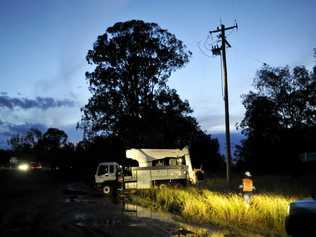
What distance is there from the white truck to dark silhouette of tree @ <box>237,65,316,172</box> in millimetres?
17328

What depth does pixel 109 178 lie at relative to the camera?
104ft

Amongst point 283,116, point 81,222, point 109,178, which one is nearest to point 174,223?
point 81,222

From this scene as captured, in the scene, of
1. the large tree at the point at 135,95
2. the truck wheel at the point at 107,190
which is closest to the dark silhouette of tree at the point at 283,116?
the large tree at the point at 135,95

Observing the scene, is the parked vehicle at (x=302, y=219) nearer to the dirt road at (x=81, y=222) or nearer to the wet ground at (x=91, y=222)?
the wet ground at (x=91, y=222)

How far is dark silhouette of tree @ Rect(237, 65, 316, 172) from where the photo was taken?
46906mm

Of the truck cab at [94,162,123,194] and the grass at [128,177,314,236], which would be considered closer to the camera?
the grass at [128,177,314,236]

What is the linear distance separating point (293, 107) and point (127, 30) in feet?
61.8

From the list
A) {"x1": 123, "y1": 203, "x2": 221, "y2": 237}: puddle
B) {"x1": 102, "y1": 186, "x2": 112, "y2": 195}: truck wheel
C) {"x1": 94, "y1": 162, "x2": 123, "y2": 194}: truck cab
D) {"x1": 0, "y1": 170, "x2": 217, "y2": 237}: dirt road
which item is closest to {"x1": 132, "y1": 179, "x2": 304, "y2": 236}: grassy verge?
{"x1": 123, "y1": 203, "x2": 221, "y2": 237}: puddle

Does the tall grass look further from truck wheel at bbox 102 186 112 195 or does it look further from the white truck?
truck wheel at bbox 102 186 112 195

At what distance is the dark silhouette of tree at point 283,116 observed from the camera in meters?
46.9

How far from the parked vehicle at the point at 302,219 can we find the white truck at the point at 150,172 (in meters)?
20.4

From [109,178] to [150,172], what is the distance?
2894mm

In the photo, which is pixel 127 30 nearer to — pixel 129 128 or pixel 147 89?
pixel 147 89

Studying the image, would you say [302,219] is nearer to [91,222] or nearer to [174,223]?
[174,223]
